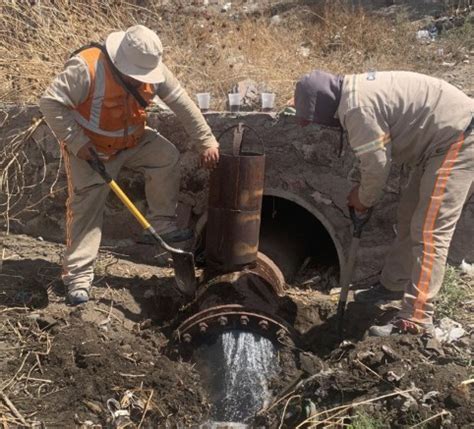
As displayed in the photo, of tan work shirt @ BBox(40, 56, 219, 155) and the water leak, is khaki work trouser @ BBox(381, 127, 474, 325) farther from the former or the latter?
tan work shirt @ BBox(40, 56, 219, 155)

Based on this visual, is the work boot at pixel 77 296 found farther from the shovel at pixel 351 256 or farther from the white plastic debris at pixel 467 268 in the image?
the white plastic debris at pixel 467 268

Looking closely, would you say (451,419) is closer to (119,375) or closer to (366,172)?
(366,172)

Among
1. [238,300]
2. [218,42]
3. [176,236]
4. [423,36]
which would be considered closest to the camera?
→ [238,300]

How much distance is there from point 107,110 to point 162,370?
5.56 feet

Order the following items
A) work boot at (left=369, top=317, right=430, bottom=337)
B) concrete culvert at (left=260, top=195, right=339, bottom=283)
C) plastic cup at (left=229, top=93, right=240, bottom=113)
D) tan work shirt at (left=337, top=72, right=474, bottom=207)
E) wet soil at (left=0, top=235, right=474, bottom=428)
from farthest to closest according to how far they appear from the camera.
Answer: concrete culvert at (left=260, top=195, right=339, bottom=283) → plastic cup at (left=229, top=93, right=240, bottom=113) → work boot at (left=369, top=317, right=430, bottom=337) → tan work shirt at (left=337, top=72, right=474, bottom=207) → wet soil at (left=0, top=235, right=474, bottom=428)

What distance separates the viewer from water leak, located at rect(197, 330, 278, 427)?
12.6 feet

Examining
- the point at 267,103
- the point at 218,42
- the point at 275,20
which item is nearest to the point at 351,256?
the point at 267,103

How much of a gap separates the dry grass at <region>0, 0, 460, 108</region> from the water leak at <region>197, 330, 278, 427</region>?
246 centimetres

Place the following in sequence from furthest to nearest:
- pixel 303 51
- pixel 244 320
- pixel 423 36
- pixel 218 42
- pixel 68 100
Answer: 1. pixel 423 36
2. pixel 303 51
3. pixel 218 42
4. pixel 68 100
5. pixel 244 320

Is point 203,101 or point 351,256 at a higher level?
point 203,101

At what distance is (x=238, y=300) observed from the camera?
4305 mm

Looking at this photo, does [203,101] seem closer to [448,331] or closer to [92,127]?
[92,127]

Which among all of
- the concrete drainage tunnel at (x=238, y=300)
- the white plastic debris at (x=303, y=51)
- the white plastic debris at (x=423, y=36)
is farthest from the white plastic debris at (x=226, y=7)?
the concrete drainage tunnel at (x=238, y=300)

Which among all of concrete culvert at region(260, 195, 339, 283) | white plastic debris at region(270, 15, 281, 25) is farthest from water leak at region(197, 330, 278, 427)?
white plastic debris at region(270, 15, 281, 25)
